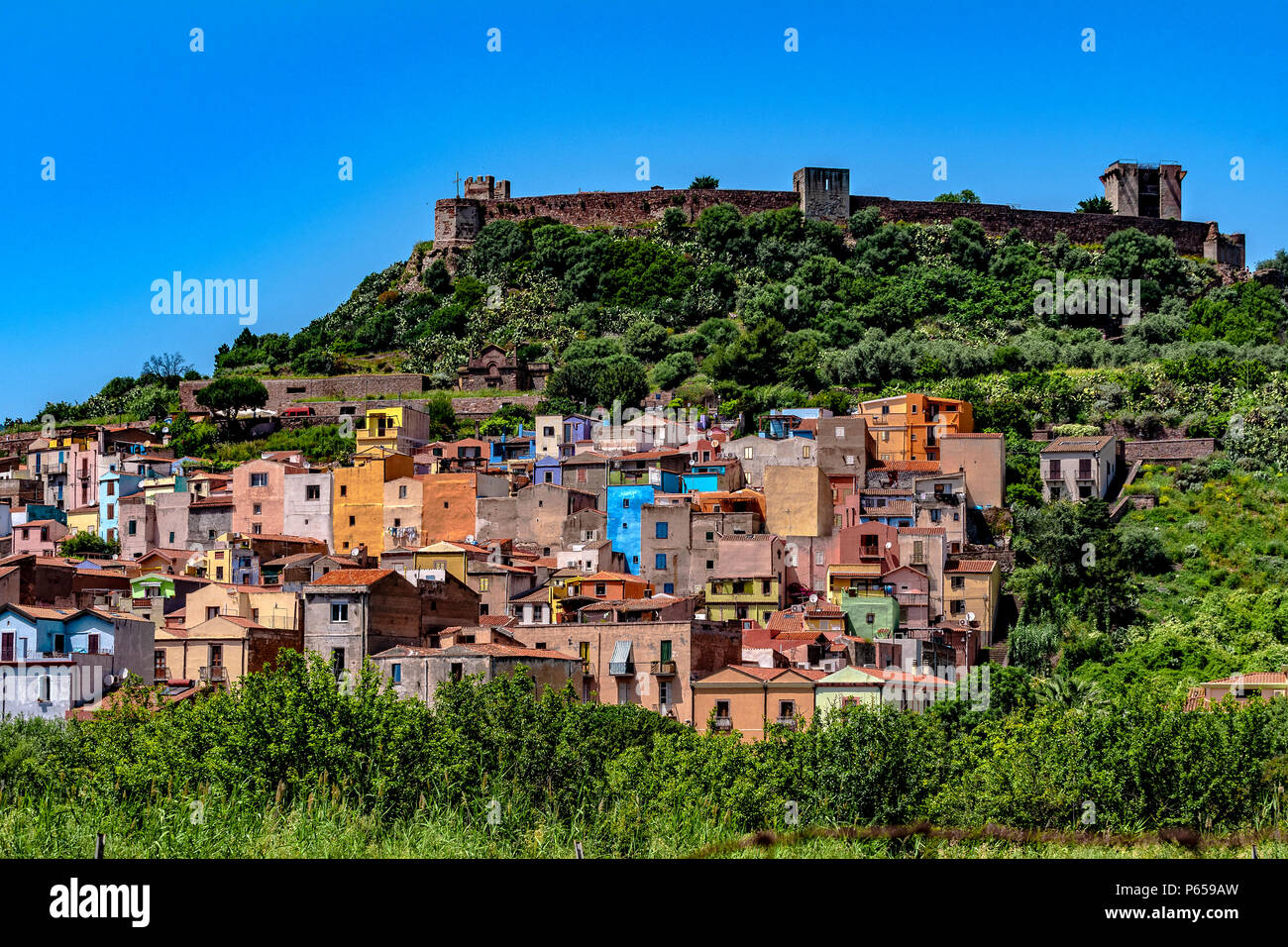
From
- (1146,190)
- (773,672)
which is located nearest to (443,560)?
(773,672)

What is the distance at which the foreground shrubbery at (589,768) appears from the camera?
18906 mm

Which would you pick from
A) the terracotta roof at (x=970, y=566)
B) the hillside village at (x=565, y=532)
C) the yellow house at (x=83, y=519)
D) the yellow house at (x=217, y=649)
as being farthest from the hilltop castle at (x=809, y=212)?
the yellow house at (x=217, y=649)

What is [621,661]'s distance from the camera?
3722 centimetres

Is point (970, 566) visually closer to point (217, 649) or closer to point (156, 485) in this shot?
point (217, 649)

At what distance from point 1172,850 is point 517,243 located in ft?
255

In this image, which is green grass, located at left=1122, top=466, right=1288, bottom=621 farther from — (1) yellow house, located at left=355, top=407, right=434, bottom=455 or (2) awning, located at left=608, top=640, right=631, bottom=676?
(1) yellow house, located at left=355, top=407, right=434, bottom=455

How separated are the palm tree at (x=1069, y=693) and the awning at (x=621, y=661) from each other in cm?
919

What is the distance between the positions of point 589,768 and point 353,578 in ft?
46.7

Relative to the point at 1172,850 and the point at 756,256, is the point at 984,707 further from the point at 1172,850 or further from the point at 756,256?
the point at 756,256

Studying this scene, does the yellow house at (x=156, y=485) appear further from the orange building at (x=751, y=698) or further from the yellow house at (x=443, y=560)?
the orange building at (x=751, y=698)

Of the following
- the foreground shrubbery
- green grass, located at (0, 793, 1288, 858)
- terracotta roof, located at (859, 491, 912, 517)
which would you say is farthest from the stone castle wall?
green grass, located at (0, 793, 1288, 858)

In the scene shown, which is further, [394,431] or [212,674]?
[394,431]
